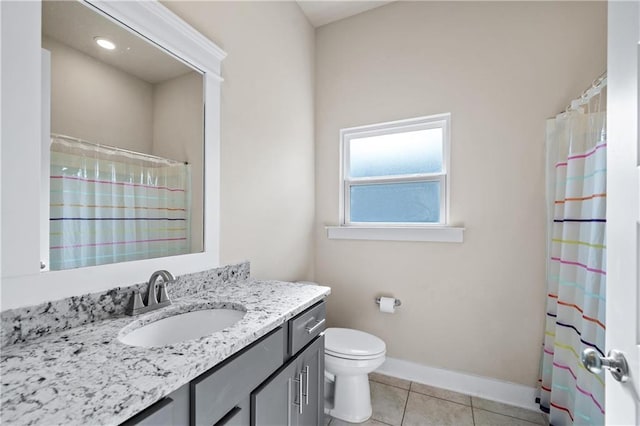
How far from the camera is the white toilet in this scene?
64.1 inches

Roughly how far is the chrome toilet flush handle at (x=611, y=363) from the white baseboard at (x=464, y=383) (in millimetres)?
1504

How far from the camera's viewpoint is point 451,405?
1.80m

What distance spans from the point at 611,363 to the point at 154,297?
138 centimetres

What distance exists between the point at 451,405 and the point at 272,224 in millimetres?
1672

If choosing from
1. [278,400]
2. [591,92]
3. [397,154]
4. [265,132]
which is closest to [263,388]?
[278,400]

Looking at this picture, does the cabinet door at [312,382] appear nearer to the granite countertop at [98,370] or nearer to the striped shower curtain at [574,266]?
the granite countertop at [98,370]

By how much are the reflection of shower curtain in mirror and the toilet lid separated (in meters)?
1.05

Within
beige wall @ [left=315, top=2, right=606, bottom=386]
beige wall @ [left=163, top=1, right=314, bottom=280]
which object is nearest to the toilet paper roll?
beige wall @ [left=315, top=2, right=606, bottom=386]

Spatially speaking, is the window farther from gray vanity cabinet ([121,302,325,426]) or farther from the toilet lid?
gray vanity cabinet ([121,302,325,426])

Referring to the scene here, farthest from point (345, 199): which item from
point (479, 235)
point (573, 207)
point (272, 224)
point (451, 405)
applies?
point (451, 405)

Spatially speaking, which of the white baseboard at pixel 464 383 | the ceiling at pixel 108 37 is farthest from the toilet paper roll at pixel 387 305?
the ceiling at pixel 108 37

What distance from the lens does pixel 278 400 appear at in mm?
1021

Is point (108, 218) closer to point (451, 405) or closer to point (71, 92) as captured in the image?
point (71, 92)

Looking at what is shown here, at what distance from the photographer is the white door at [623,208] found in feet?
2.03
